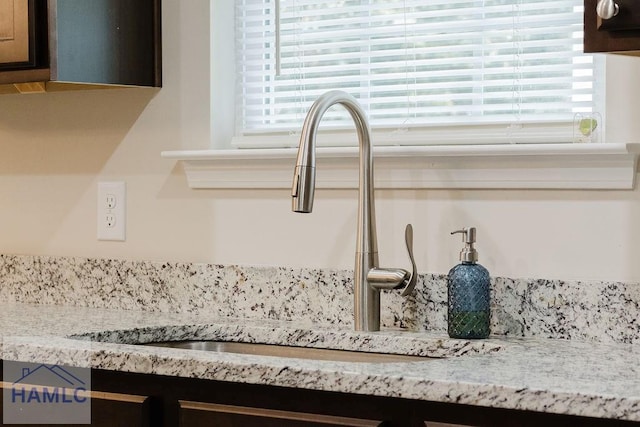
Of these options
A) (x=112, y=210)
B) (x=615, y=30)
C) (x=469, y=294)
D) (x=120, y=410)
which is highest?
(x=615, y=30)

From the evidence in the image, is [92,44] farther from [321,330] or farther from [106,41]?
[321,330]

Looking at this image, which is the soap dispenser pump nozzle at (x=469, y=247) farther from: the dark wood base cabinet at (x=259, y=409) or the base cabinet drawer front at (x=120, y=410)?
the base cabinet drawer front at (x=120, y=410)

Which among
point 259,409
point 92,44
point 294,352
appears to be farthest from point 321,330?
point 92,44

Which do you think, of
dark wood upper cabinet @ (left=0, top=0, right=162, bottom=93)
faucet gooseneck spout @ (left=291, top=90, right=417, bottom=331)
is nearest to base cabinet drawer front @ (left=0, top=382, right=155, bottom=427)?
faucet gooseneck spout @ (left=291, top=90, right=417, bottom=331)

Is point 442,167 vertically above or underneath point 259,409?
above

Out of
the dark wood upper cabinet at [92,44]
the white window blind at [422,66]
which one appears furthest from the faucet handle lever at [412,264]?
the dark wood upper cabinet at [92,44]

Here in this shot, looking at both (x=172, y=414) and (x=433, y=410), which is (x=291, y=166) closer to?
(x=172, y=414)

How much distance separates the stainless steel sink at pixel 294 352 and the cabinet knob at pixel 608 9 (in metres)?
0.65

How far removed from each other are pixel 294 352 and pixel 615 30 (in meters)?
0.80

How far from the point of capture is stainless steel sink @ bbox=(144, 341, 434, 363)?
5.91ft

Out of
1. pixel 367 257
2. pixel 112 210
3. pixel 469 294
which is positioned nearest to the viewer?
pixel 469 294

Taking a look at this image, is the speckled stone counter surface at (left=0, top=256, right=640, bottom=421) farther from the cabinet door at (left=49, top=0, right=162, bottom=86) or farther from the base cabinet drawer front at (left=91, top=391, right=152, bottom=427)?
the cabinet door at (left=49, top=0, right=162, bottom=86)

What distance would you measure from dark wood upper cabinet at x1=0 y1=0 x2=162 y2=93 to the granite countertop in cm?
48

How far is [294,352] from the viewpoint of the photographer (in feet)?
6.20
